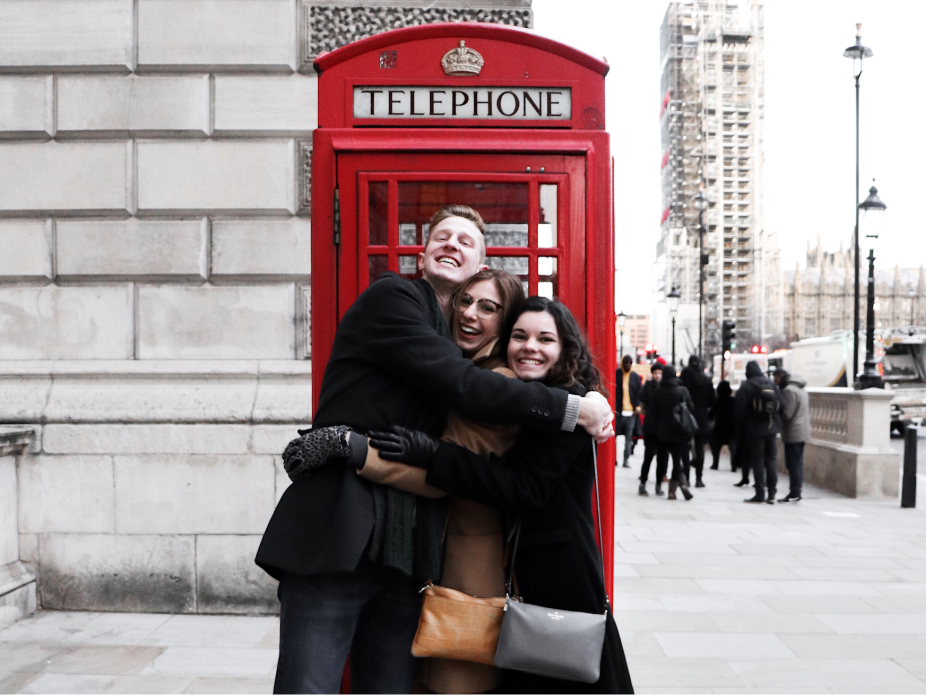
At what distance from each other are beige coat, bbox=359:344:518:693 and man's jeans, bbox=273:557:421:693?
115 millimetres

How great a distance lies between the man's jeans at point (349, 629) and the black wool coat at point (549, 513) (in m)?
0.32

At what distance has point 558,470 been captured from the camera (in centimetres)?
216

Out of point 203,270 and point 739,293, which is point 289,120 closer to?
point 203,270

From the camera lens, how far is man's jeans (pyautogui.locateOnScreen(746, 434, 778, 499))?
410 inches

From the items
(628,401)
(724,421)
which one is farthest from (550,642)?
(724,421)

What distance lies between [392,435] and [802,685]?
3.10 meters

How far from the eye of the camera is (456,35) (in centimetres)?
297

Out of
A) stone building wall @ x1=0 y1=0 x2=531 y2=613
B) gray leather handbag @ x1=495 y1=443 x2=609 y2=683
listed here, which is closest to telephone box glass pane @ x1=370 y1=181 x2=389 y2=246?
gray leather handbag @ x1=495 y1=443 x2=609 y2=683

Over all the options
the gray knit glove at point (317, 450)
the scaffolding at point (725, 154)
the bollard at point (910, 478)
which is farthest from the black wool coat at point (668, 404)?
the scaffolding at point (725, 154)

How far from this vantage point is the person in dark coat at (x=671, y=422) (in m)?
10.4

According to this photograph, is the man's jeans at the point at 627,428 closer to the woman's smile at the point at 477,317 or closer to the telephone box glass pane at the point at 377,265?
the telephone box glass pane at the point at 377,265

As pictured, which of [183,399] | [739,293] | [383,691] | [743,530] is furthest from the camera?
[739,293]

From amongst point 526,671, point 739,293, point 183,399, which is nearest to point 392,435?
point 526,671

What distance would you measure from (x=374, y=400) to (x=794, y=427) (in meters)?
9.52
